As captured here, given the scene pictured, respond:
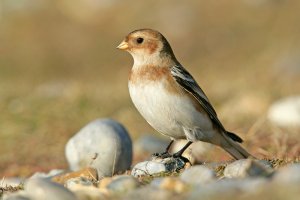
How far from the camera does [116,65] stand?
70.1ft

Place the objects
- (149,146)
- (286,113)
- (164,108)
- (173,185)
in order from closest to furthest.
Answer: (173,185) < (164,108) < (149,146) < (286,113)

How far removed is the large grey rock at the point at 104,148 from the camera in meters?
6.96

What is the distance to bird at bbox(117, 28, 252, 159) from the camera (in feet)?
19.4

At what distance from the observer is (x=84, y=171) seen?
19.4 ft

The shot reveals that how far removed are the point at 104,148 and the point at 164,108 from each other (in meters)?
1.27

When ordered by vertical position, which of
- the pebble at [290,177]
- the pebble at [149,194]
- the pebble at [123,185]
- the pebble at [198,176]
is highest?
the pebble at [123,185]

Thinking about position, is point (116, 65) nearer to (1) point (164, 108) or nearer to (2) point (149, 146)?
(2) point (149, 146)

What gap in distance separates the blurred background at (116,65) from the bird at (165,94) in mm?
1011

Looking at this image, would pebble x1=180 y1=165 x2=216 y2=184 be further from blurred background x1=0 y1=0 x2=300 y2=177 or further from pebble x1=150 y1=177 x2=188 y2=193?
blurred background x1=0 y1=0 x2=300 y2=177

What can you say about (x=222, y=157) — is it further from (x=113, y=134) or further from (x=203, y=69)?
(x=203, y=69)

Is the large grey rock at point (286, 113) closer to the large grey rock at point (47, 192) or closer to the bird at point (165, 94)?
the bird at point (165, 94)

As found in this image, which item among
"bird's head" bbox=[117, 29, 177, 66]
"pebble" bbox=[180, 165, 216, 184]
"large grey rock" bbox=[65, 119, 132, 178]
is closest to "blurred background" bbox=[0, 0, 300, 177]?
"large grey rock" bbox=[65, 119, 132, 178]

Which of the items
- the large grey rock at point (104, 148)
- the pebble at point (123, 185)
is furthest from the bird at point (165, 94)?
the pebble at point (123, 185)

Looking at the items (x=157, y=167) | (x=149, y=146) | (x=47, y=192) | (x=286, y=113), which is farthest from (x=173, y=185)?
(x=286, y=113)
